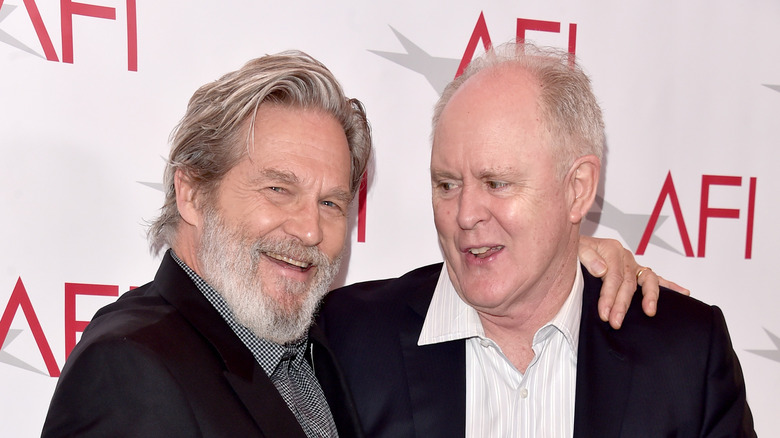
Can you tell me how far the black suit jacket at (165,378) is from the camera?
1.36m

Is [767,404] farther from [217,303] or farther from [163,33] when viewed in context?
[163,33]

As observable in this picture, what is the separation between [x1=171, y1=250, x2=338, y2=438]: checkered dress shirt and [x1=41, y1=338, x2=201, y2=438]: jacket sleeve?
385 mm

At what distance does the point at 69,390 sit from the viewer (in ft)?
4.49

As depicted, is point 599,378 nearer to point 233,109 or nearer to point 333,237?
point 333,237

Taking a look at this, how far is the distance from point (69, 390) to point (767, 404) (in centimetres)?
280

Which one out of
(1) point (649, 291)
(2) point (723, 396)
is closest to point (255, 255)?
(1) point (649, 291)

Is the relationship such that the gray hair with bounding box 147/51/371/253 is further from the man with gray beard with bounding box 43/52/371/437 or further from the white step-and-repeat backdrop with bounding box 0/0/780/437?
the white step-and-repeat backdrop with bounding box 0/0/780/437

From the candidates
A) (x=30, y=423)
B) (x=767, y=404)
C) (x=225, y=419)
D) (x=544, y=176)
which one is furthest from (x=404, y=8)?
(x=767, y=404)

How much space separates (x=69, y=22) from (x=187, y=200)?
97 centimetres

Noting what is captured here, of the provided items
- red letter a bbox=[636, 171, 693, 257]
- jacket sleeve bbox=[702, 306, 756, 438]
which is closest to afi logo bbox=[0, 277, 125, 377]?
jacket sleeve bbox=[702, 306, 756, 438]

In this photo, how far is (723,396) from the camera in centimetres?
195

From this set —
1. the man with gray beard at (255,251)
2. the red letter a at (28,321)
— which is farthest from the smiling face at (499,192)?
the red letter a at (28,321)

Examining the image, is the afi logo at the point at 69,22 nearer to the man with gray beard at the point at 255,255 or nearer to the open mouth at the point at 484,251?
the man with gray beard at the point at 255,255

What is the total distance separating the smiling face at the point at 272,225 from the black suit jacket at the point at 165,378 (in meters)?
0.09
